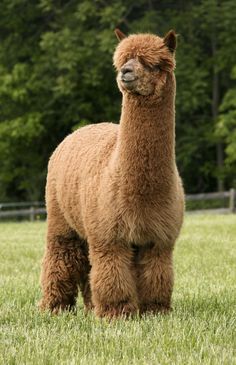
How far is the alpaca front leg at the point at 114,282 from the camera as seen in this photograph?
18.8 ft

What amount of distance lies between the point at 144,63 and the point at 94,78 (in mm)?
20869

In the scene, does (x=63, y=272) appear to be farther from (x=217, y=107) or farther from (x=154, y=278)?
(x=217, y=107)

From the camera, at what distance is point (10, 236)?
15.8m

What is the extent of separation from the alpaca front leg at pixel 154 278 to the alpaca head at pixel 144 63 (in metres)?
1.09

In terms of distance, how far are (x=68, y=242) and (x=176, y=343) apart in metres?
2.11

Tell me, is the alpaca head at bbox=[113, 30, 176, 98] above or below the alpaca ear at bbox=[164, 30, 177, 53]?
below

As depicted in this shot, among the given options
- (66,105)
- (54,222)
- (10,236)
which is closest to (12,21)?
(66,105)

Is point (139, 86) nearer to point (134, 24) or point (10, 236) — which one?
point (10, 236)

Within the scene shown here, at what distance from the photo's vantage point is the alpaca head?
18.2 feet

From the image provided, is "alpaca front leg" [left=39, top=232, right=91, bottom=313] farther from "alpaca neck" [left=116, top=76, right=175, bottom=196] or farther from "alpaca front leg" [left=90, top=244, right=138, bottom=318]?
"alpaca neck" [left=116, top=76, right=175, bottom=196]

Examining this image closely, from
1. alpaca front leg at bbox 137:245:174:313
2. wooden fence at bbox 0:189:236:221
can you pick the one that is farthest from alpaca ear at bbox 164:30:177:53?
wooden fence at bbox 0:189:236:221

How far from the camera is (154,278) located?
19.1ft

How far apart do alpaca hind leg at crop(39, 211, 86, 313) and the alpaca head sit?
160cm

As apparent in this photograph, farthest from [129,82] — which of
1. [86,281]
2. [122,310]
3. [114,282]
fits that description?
[86,281]
